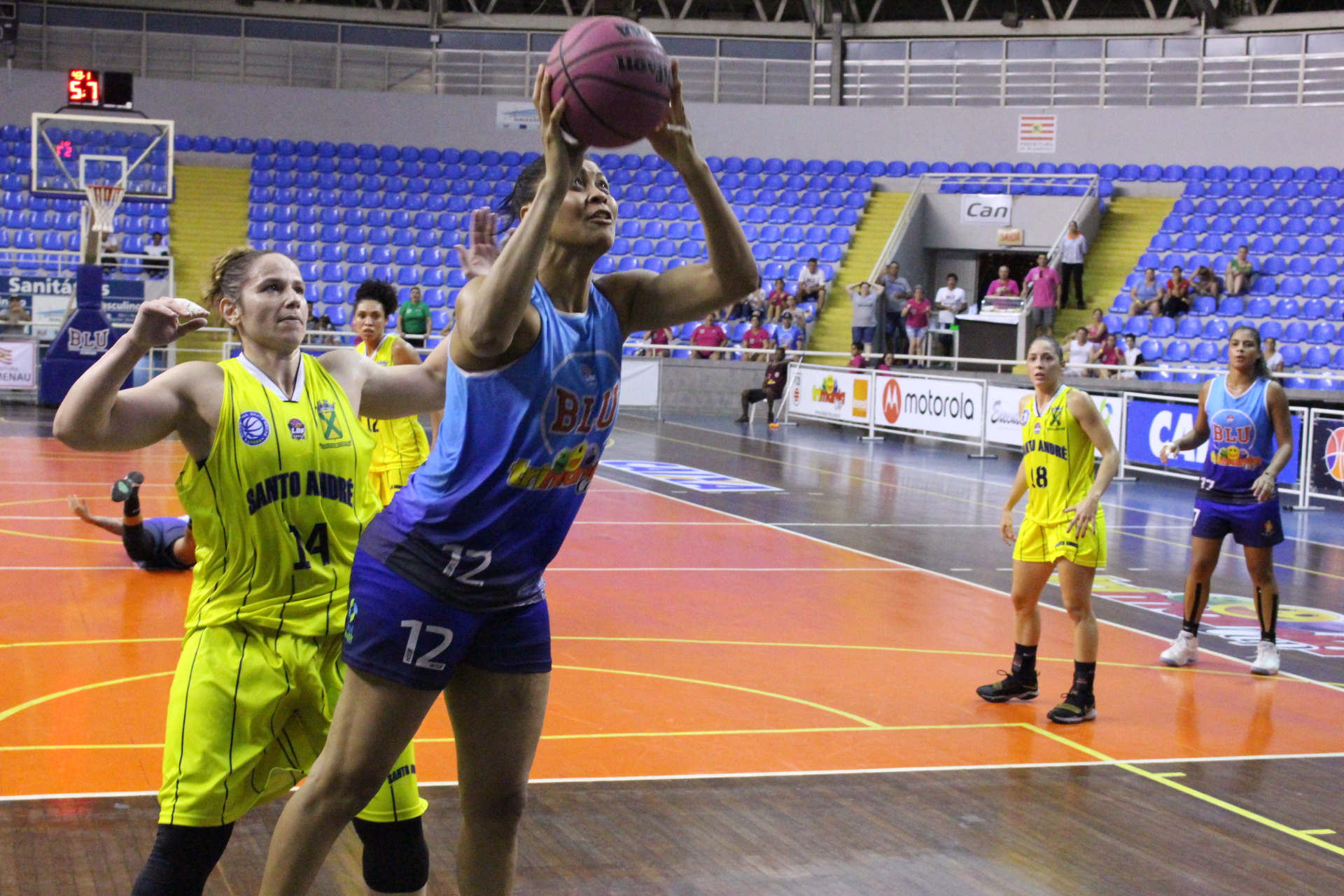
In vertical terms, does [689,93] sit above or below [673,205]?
above

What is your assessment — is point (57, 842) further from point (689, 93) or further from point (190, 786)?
point (689, 93)

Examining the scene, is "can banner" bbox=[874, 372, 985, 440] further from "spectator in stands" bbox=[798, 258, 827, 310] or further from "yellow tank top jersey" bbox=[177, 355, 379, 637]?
"yellow tank top jersey" bbox=[177, 355, 379, 637]

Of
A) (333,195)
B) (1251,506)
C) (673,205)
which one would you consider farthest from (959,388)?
(333,195)

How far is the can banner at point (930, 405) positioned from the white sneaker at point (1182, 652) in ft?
37.2

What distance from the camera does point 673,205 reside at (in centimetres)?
2769

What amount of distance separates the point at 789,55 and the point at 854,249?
17.2 feet

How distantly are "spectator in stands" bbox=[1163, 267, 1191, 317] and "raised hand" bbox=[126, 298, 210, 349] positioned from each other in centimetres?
2102

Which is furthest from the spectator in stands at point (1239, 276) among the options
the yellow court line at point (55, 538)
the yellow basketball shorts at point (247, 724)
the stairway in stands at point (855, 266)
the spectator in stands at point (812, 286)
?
the yellow basketball shorts at point (247, 724)

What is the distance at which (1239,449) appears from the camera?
7.72 meters

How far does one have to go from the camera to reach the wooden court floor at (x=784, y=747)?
4.46 metres

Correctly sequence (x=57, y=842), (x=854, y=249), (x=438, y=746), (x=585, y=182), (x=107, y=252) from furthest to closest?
(x=854, y=249)
(x=107, y=252)
(x=438, y=746)
(x=57, y=842)
(x=585, y=182)

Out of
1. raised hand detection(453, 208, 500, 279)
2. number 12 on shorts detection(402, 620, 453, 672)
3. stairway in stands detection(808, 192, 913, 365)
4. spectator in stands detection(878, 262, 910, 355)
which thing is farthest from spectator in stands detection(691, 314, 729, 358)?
number 12 on shorts detection(402, 620, 453, 672)

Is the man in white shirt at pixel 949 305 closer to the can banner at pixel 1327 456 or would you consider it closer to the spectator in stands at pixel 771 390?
the spectator in stands at pixel 771 390

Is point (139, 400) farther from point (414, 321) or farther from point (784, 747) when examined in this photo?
point (414, 321)
